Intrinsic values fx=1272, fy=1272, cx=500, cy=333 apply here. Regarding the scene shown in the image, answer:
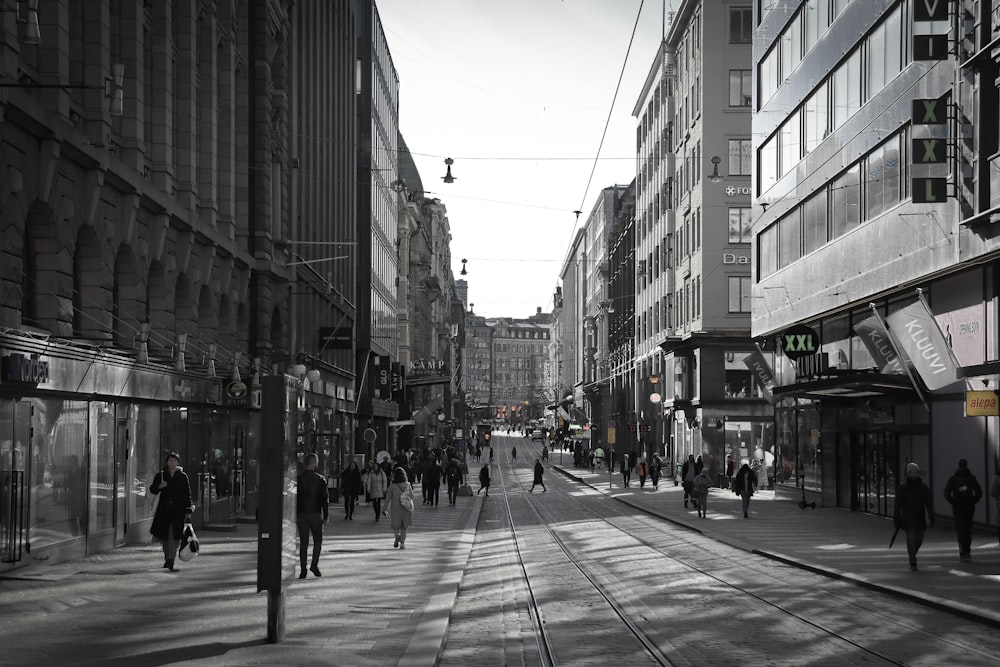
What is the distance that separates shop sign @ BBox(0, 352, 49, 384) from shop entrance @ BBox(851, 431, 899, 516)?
22.6m

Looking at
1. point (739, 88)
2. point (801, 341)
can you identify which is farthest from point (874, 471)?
point (739, 88)

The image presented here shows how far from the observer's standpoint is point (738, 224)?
65.9m

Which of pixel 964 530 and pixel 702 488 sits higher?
pixel 964 530

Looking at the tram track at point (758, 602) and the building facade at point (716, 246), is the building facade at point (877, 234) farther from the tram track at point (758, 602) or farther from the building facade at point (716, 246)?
the building facade at point (716, 246)

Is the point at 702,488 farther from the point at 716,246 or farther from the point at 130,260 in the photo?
the point at 716,246

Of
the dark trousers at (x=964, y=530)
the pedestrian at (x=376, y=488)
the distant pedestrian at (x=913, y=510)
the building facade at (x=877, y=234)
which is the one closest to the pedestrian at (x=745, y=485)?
the building facade at (x=877, y=234)

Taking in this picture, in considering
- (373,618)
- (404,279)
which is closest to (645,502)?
(373,618)

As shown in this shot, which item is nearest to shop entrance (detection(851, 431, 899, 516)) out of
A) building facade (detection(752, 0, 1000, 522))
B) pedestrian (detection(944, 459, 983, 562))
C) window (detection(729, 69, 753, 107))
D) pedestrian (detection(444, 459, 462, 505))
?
building facade (detection(752, 0, 1000, 522))

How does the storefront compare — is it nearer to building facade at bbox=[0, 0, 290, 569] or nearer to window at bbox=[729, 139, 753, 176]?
building facade at bbox=[0, 0, 290, 569]

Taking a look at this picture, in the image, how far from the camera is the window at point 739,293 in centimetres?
6562

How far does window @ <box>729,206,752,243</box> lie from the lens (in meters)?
65.7

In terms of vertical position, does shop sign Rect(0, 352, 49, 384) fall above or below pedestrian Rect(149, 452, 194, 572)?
above

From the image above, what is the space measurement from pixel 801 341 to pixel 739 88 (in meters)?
29.0

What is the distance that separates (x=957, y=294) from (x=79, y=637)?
22.4 metres
